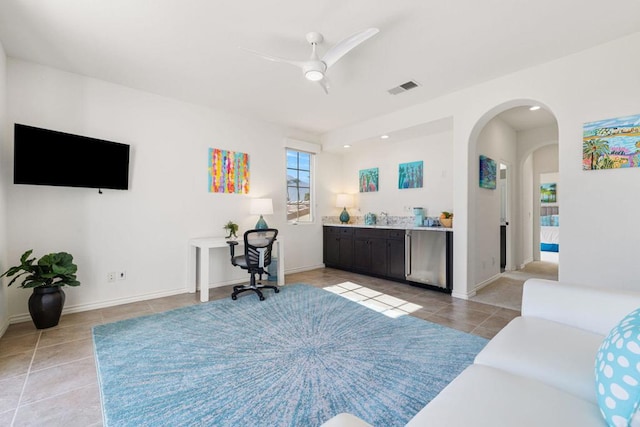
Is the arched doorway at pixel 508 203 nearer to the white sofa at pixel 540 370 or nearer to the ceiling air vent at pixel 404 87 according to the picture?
the ceiling air vent at pixel 404 87

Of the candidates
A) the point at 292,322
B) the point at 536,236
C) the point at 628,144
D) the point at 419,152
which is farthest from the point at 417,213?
the point at 536,236

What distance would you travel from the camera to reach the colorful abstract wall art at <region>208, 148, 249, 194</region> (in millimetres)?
4234

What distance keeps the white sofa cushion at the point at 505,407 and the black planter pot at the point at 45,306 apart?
3441 mm

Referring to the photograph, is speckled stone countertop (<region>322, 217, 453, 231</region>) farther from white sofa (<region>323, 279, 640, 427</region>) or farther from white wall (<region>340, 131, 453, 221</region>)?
white sofa (<region>323, 279, 640, 427</region>)

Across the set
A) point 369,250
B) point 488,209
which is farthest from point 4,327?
point 488,209

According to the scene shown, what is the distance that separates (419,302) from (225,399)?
255 centimetres

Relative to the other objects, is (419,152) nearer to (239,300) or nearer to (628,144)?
(628,144)

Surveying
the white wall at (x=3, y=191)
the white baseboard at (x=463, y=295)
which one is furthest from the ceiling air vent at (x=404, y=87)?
the white wall at (x=3, y=191)

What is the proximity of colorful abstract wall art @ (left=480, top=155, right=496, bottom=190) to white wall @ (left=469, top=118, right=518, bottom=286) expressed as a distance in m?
0.07

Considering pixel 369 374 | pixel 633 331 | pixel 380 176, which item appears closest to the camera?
pixel 633 331

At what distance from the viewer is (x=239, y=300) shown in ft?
11.8

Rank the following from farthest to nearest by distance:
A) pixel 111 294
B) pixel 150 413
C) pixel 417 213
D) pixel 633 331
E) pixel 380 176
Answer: pixel 380 176
pixel 417 213
pixel 111 294
pixel 150 413
pixel 633 331

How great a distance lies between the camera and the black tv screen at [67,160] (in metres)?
2.74

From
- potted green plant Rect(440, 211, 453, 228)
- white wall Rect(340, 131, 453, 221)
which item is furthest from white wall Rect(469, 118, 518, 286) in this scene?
white wall Rect(340, 131, 453, 221)
